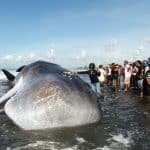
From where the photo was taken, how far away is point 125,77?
27.0 meters

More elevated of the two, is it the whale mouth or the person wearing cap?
the whale mouth

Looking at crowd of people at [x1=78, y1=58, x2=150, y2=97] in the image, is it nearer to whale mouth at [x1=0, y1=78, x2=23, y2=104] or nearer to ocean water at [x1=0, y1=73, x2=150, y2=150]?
whale mouth at [x1=0, y1=78, x2=23, y2=104]

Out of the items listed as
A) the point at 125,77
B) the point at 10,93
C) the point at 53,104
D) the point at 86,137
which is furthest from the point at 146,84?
the point at 86,137

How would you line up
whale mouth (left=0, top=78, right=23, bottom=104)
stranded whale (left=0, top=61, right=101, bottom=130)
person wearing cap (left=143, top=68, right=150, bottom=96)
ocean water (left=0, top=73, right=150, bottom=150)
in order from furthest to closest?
1. person wearing cap (left=143, top=68, right=150, bottom=96)
2. whale mouth (left=0, top=78, right=23, bottom=104)
3. stranded whale (left=0, top=61, right=101, bottom=130)
4. ocean water (left=0, top=73, right=150, bottom=150)

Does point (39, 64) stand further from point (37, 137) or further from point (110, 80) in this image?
point (110, 80)

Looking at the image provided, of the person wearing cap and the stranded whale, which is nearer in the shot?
the stranded whale

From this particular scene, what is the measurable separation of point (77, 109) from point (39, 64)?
3899mm

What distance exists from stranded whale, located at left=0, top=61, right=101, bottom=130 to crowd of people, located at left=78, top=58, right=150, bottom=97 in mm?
6844

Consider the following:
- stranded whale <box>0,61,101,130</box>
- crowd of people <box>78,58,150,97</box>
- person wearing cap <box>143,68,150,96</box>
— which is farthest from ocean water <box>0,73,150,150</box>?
person wearing cap <box>143,68,150,96</box>

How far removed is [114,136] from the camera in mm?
9953

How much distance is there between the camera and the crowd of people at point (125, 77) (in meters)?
20.3

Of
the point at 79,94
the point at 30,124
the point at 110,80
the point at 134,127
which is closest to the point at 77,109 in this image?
the point at 79,94

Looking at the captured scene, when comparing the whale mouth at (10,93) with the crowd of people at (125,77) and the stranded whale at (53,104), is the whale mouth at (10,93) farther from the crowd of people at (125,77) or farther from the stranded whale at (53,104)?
the crowd of people at (125,77)

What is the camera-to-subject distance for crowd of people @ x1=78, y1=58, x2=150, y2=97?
20297mm
